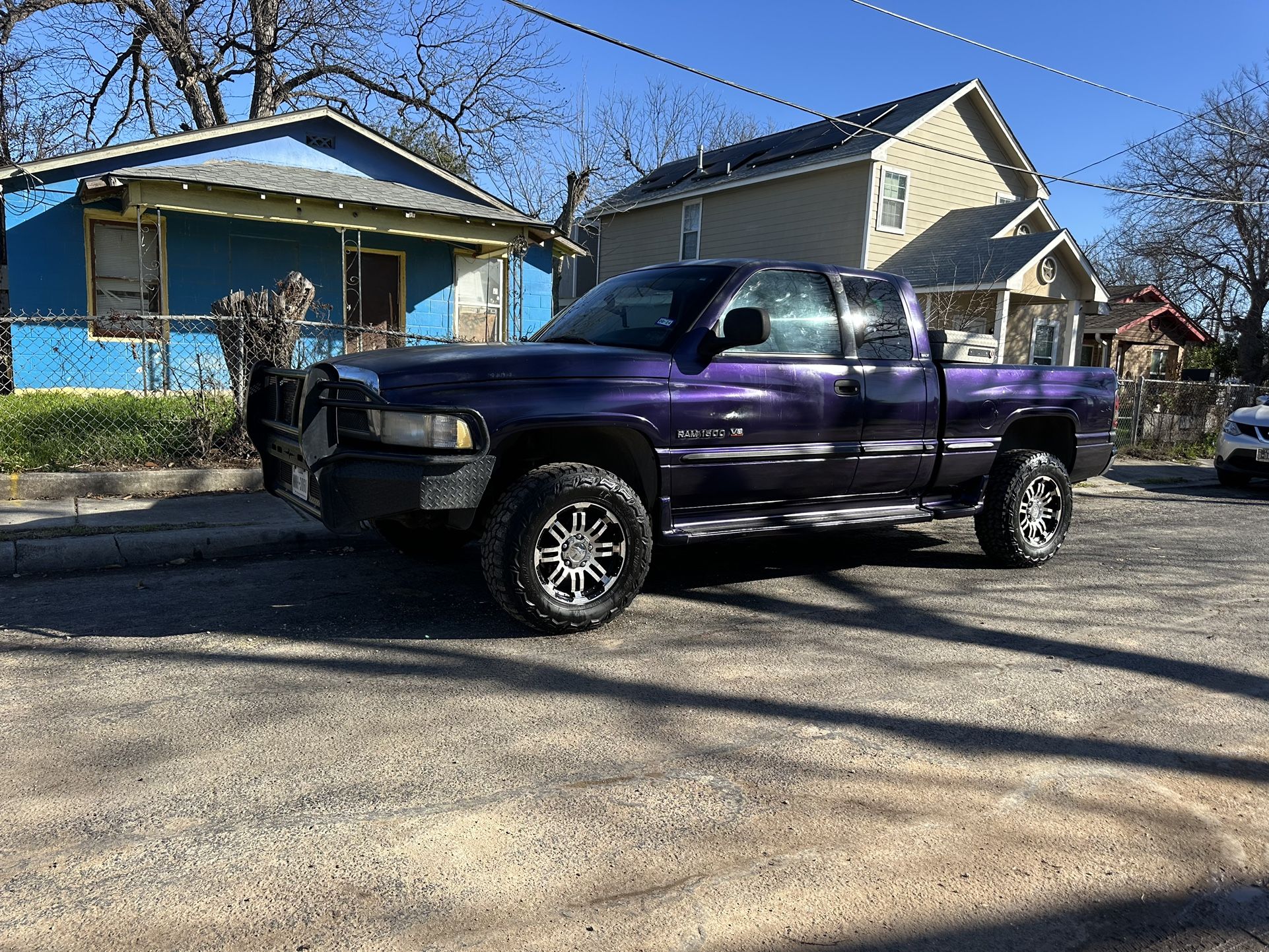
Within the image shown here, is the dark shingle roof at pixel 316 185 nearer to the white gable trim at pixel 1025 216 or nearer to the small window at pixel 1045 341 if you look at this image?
the white gable trim at pixel 1025 216

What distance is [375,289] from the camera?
1566 centimetres

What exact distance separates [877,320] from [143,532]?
5.21 meters

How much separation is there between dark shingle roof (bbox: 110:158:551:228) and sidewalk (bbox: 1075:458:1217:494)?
364 inches

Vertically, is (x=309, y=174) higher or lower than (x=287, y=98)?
lower

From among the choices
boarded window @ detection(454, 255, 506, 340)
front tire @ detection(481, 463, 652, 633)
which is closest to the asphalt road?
front tire @ detection(481, 463, 652, 633)

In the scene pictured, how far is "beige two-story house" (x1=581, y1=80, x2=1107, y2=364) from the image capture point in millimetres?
18625

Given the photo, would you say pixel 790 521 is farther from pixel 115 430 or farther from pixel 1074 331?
pixel 1074 331

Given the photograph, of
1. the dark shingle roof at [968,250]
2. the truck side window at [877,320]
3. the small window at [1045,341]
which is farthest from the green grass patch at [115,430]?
the small window at [1045,341]

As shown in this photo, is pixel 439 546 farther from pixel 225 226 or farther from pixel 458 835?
pixel 225 226

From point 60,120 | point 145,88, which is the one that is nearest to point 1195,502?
point 145,88

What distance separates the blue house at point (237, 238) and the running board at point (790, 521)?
824 centimetres

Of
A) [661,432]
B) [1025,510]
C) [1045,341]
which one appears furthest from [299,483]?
[1045,341]

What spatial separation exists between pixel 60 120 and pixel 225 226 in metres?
16.2

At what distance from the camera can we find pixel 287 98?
2502 centimetres
